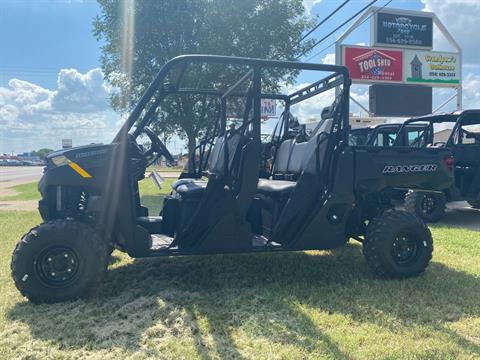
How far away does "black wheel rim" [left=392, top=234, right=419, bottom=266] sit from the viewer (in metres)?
4.52

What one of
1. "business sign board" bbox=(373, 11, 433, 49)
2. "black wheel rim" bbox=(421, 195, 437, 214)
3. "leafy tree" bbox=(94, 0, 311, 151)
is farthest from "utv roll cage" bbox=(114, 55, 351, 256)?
"business sign board" bbox=(373, 11, 433, 49)

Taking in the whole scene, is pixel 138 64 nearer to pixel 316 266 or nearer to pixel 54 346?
pixel 316 266

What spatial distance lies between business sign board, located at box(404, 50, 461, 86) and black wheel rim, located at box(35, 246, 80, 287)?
18.6m

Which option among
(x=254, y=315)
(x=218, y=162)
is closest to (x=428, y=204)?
(x=218, y=162)

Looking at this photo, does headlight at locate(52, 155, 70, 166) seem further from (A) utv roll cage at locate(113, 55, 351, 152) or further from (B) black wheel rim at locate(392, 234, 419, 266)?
(B) black wheel rim at locate(392, 234, 419, 266)

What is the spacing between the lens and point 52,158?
392 cm

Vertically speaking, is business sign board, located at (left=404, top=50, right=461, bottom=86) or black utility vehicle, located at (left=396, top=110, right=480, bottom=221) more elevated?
business sign board, located at (left=404, top=50, right=461, bottom=86)

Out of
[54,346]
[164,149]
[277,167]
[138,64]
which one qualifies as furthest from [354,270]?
[138,64]

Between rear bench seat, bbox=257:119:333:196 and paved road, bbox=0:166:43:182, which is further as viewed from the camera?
paved road, bbox=0:166:43:182

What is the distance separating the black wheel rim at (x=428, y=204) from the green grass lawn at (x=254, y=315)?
134 inches

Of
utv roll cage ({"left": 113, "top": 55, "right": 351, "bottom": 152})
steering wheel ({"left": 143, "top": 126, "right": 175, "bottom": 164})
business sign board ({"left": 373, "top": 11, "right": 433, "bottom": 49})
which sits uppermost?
business sign board ({"left": 373, "top": 11, "right": 433, "bottom": 49})

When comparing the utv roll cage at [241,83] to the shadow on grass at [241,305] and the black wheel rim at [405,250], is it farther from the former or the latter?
the shadow on grass at [241,305]

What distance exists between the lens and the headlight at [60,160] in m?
3.89

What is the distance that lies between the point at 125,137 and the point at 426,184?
3177mm
